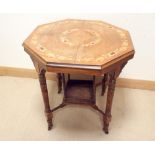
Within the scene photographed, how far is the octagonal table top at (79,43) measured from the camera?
1.08 meters

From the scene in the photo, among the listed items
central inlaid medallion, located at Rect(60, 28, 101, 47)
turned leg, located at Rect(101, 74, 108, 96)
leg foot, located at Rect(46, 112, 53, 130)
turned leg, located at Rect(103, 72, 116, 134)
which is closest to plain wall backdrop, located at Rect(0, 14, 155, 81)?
turned leg, located at Rect(101, 74, 108, 96)

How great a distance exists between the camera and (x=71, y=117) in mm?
1649

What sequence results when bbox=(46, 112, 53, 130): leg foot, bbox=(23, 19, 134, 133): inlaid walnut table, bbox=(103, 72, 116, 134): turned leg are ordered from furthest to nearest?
bbox=(46, 112, 53, 130): leg foot
bbox=(103, 72, 116, 134): turned leg
bbox=(23, 19, 134, 133): inlaid walnut table

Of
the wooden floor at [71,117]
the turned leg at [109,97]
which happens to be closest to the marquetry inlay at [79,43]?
the turned leg at [109,97]

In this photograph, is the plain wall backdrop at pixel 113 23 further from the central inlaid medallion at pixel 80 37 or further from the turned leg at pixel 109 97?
the turned leg at pixel 109 97

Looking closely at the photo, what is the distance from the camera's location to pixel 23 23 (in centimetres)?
177

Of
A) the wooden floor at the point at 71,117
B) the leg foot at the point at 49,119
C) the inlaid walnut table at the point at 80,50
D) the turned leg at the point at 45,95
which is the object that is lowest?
the wooden floor at the point at 71,117

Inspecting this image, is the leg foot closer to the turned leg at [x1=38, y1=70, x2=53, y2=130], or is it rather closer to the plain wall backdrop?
the turned leg at [x1=38, y1=70, x2=53, y2=130]

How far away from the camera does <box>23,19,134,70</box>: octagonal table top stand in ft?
3.53

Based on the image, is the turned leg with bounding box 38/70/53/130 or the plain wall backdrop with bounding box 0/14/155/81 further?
the plain wall backdrop with bounding box 0/14/155/81

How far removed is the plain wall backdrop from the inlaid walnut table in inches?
9.3

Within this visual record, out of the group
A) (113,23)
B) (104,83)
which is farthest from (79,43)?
(104,83)

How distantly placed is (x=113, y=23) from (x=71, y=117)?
83cm

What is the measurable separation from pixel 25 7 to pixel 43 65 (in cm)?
80
